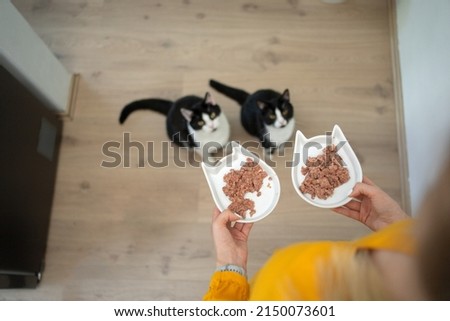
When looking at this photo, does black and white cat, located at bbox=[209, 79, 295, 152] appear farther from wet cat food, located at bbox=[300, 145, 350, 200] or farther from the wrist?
the wrist

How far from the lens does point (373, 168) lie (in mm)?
1405

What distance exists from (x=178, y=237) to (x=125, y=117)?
58 cm

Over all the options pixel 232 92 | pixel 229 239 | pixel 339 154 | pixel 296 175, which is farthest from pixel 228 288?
pixel 232 92

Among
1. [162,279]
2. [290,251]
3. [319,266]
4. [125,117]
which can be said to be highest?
[319,266]

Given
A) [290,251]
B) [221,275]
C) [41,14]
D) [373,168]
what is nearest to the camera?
[290,251]

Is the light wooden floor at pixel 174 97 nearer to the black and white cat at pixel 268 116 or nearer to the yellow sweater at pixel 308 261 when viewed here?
the black and white cat at pixel 268 116

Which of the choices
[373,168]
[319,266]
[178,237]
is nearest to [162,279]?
[178,237]

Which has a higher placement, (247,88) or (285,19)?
(285,19)

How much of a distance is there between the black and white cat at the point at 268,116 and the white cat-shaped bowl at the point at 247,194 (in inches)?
6.2

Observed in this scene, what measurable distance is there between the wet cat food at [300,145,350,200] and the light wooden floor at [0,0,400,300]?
279 mm

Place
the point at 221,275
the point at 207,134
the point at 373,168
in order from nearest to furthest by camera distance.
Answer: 1. the point at 221,275
2. the point at 207,134
3. the point at 373,168

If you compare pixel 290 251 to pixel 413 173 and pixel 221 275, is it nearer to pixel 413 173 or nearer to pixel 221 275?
pixel 221 275

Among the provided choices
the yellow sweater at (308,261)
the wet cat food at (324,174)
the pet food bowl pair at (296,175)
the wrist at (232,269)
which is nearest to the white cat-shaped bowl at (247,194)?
the pet food bowl pair at (296,175)

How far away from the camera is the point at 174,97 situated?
60.6 inches
